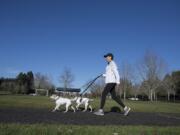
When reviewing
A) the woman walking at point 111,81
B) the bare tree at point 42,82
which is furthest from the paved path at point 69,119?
the bare tree at point 42,82

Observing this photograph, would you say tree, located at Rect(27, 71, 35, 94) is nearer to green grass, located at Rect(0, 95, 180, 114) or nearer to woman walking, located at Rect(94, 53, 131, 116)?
green grass, located at Rect(0, 95, 180, 114)

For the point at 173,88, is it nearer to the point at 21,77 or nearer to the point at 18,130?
the point at 21,77

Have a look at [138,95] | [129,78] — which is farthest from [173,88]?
[129,78]

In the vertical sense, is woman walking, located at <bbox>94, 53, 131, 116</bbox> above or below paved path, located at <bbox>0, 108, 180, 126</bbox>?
above

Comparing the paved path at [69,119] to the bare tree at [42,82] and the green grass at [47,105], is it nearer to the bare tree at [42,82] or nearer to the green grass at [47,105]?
the green grass at [47,105]

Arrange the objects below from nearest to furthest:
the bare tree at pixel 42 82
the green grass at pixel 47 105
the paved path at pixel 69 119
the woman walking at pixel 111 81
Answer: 1. the paved path at pixel 69 119
2. the woman walking at pixel 111 81
3. the green grass at pixel 47 105
4. the bare tree at pixel 42 82

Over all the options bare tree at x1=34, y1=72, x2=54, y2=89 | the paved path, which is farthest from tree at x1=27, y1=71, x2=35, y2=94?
the paved path

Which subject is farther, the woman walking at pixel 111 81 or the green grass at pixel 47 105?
the green grass at pixel 47 105

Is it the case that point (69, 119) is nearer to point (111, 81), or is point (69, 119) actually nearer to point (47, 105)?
point (111, 81)

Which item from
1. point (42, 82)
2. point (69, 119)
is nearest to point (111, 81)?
point (69, 119)

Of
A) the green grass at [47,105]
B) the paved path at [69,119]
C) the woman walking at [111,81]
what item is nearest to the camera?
the paved path at [69,119]

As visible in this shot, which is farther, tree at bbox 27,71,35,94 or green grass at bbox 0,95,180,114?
tree at bbox 27,71,35,94

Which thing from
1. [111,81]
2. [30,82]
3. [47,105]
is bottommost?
[47,105]

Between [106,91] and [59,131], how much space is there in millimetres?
6124
